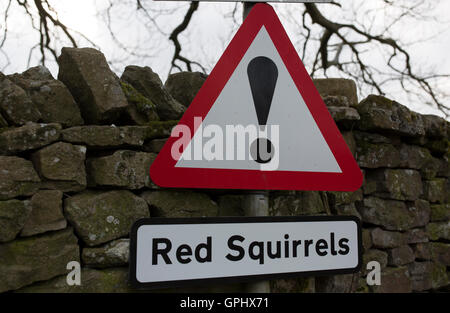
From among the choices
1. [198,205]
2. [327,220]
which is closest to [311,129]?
[327,220]

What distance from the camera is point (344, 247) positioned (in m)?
1.43

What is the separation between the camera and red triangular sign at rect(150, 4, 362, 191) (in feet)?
4.12

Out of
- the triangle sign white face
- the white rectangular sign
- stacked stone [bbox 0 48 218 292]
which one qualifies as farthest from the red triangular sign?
stacked stone [bbox 0 48 218 292]

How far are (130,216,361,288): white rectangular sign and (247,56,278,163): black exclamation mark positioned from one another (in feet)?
0.76

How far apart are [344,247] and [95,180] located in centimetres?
99

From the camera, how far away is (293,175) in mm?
1343

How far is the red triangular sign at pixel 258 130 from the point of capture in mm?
1255

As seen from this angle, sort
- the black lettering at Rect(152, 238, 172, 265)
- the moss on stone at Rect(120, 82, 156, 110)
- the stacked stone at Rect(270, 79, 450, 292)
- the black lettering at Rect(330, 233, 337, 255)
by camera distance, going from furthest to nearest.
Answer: the stacked stone at Rect(270, 79, 450, 292) < the moss on stone at Rect(120, 82, 156, 110) < the black lettering at Rect(330, 233, 337, 255) < the black lettering at Rect(152, 238, 172, 265)

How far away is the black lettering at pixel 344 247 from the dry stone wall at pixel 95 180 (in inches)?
17.0

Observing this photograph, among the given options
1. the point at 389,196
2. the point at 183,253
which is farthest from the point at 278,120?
the point at 389,196

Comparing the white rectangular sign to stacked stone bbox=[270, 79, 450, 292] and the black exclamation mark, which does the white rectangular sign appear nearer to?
the black exclamation mark

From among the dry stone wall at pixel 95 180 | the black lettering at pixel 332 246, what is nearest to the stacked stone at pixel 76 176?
the dry stone wall at pixel 95 180

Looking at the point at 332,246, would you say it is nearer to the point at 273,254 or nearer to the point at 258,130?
the point at 273,254

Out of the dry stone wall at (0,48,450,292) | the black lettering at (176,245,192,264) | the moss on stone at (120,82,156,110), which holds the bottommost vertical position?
the black lettering at (176,245,192,264)
